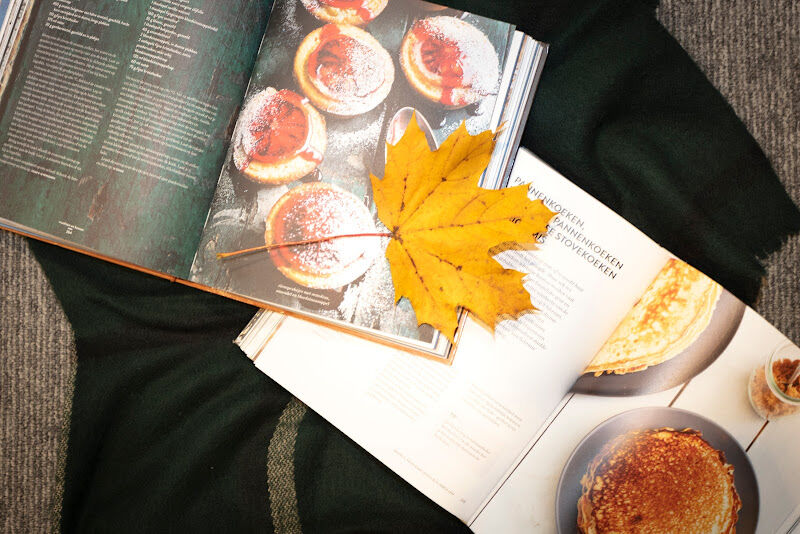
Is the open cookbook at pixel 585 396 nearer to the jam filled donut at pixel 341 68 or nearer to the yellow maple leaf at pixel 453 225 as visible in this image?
the yellow maple leaf at pixel 453 225

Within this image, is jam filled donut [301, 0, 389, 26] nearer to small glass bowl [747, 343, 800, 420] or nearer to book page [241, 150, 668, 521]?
book page [241, 150, 668, 521]

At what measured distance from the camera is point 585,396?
0.65 meters

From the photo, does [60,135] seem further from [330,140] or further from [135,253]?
[330,140]

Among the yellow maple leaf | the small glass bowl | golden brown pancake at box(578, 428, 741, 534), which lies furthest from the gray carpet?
the yellow maple leaf

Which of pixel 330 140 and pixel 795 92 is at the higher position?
pixel 795 92

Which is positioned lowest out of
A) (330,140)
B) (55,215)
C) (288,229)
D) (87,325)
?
(87,325)

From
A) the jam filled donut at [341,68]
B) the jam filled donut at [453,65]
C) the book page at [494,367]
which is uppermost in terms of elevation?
the jam filled donut at [453,65]

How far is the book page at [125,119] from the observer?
656 mm

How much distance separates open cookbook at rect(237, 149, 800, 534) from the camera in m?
0.63

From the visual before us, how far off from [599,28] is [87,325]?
28.4 inches

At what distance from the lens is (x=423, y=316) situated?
0.63 meters

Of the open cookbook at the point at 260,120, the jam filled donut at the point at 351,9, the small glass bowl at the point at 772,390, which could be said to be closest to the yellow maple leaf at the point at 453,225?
the open cookbook at the point at 260,120

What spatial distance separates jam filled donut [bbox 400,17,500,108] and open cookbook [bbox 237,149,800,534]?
0.10 meters

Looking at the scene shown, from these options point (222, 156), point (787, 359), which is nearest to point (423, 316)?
point (222, 156)
